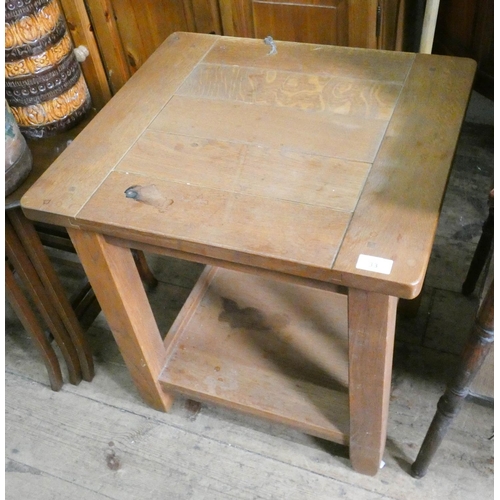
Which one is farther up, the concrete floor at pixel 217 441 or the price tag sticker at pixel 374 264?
the price tag sticker at pixel 374 264

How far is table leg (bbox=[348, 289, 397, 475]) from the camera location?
2.78 ft

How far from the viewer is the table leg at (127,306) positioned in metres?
1.00

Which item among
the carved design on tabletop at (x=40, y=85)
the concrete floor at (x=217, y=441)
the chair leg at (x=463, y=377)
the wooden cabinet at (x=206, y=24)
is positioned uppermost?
the carved design on tabletop at (x=40, y=85)

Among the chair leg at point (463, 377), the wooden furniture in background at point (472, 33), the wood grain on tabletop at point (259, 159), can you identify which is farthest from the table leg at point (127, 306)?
the wooden furniture in background at point (472, 33)

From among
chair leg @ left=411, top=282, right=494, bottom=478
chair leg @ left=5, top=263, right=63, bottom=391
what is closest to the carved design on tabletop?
chair leg @ left=5, top=263, right=63, bottom=391

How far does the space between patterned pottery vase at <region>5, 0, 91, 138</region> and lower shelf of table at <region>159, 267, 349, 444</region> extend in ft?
1.68

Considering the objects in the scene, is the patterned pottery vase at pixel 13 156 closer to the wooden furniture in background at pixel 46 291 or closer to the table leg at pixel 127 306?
the wooden furniture in background at pixel 46 291

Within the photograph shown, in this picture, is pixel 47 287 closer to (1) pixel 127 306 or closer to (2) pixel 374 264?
(1) pixel 127 306

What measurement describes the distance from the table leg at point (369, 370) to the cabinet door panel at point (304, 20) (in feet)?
2.69

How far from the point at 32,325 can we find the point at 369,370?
0.80 m

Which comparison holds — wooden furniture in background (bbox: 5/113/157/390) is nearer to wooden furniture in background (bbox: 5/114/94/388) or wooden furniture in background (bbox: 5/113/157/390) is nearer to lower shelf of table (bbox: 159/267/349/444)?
wooden furniture in background (bbox: 5/114/94/388)

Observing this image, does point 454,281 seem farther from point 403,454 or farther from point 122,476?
point 122,476

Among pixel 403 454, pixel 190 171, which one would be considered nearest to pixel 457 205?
pixel 403 454

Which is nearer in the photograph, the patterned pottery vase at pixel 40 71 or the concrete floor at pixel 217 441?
the patterned pottery vase at pixel 40 71
